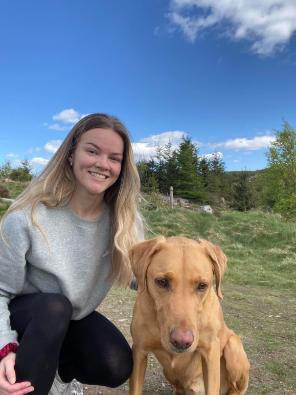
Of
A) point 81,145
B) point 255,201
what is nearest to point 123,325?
point 81,145

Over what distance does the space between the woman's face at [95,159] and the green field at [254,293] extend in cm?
177

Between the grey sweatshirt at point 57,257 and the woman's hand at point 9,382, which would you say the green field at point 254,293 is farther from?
the woman's hand at point 9,382

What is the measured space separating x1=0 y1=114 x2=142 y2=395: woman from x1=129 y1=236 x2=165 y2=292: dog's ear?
194 millimetres

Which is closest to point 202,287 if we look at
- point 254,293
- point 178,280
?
point 178,280

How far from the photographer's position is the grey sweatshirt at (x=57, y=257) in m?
2.84

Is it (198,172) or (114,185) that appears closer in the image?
(114,185)

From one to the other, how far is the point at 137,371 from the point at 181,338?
0.71m

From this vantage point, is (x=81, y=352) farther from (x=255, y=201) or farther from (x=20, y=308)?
(x=255, y=201)

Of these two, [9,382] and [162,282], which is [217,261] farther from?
[9,382]

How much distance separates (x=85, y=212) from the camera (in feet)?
10.5

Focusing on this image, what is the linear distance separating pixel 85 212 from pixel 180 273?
874mm

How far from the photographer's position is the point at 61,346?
2.94m

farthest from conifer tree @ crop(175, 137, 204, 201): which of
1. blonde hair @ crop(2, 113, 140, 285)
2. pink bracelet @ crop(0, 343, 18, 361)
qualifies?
pink bracelet @ crop(0, 343, 18, 361)

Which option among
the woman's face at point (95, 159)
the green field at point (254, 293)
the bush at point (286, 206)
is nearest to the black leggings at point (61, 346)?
the green field at point (254, 293)
